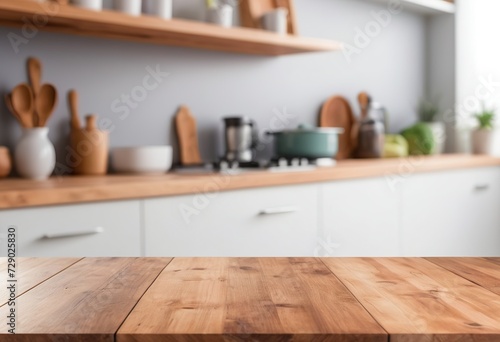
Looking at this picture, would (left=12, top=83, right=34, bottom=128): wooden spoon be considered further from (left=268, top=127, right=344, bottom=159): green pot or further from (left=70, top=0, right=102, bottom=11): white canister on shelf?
(left=268, top=127, right=344, bottom=159): green pot

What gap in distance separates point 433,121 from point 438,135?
10 cm

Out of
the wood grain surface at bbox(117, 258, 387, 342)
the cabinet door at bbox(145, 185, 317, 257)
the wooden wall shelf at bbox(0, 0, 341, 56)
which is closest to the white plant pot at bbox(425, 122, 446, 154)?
the wooden wall shelf at bbox(0, 0, 341, 56)

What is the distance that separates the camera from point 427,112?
4113 mm

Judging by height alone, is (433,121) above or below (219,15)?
below

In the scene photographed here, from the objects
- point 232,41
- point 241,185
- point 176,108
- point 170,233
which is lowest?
point 170,233

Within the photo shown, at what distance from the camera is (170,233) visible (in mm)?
2123

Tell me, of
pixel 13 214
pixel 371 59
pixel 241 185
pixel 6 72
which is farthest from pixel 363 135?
pixel 13 214

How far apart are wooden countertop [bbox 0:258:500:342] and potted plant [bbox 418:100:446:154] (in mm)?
3133

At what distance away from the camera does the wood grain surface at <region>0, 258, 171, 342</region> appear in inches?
25.2

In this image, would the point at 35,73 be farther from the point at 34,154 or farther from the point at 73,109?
the point at 34,154

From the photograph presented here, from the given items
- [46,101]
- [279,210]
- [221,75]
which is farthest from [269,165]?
[46,101]

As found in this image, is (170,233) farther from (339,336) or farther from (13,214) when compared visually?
(339,336)

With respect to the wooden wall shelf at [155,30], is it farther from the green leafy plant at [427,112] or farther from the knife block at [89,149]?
the green leafy plant at [427,112]

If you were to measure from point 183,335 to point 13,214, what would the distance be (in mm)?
1282
